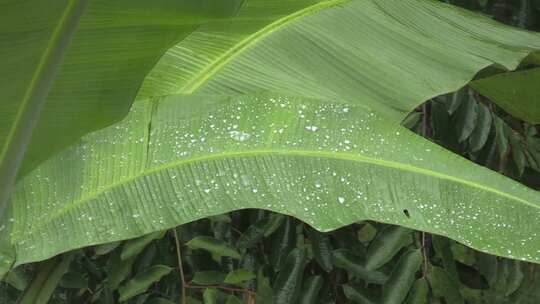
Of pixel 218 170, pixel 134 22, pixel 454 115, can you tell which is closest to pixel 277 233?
pixel 454 115

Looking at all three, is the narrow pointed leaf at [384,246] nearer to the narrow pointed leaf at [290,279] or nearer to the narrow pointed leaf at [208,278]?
the narrow pointed leaf at [290,279]

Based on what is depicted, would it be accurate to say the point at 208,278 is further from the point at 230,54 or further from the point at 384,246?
the point at 230,54

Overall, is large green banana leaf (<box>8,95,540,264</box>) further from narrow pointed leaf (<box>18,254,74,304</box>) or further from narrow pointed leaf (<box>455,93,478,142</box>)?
narrow pointed leaf (<box>455,93,478,142</box>)

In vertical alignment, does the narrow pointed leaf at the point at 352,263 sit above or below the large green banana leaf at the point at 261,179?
below

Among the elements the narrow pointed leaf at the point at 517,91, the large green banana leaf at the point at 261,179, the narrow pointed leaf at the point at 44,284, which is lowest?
the narrow pointed leaf at the point at 44,284

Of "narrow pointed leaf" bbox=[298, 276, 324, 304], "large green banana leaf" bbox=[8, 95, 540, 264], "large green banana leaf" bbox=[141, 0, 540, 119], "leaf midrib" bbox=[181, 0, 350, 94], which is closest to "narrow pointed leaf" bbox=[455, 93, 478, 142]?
"narrow pointed leaf" bbox=[298, 276, 324, 304]

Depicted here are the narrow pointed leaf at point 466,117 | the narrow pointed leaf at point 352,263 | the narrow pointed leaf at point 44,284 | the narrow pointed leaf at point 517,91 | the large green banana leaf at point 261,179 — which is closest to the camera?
the large green banana leaf at point 261,179

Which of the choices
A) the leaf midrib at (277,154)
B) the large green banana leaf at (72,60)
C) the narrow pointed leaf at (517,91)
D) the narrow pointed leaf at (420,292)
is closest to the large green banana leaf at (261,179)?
the leaf midrib at (277,154)

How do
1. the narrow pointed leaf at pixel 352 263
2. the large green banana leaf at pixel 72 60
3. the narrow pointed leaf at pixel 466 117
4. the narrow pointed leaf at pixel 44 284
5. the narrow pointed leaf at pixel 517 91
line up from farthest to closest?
the narrow pointed leaf at pixel 466 117 < the narrow pointed leaf at pixel 352 263 < the narrow pointed leaf at pixel 517 91 < the narrow pointed leaf at pixel 44 284 < the large green banana leaf at pixel 72 60

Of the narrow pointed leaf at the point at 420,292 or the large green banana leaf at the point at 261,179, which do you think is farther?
the narrow pointed leaf at the point at 420,292

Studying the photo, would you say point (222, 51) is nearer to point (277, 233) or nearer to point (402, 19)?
point (402, 19)
